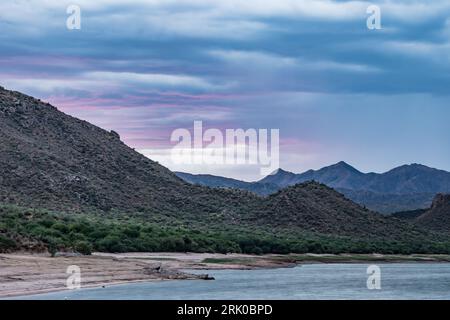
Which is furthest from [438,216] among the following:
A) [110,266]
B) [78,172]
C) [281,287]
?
[281,287]

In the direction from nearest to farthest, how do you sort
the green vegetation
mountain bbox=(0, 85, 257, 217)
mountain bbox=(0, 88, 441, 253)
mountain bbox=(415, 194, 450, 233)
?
the green vegetation < mountain bbox=(0, 88, 441, 253) < mountain bbox=(0, 85, 257, 217) < mountain bbox=(415, 194, 450, 233)

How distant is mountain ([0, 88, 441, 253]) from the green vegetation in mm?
196

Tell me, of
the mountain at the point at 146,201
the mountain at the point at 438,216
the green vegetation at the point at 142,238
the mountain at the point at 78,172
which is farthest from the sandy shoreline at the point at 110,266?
the mountain at the point at 438,216

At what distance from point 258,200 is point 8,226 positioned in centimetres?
5330

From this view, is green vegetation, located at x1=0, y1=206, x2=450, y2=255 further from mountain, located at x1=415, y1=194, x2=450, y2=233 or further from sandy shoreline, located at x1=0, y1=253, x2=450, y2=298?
mountain, located at x1=415, y1=194, x2=450, y2=233

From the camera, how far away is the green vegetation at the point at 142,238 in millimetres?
62844

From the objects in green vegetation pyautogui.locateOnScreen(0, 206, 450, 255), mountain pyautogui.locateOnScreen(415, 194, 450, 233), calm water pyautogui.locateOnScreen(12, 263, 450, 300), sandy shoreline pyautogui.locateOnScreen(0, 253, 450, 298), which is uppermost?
mountain pyautogui.locateOnScreen(415, 194, 450, 233)

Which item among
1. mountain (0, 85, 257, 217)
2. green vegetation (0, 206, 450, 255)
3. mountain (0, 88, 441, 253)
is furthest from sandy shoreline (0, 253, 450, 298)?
mountain (0, 85, 257, 217)

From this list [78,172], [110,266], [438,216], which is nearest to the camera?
[110,266]

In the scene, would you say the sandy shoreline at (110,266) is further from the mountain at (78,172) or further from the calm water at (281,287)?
the mountain at (78,172)

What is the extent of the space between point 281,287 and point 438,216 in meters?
96.0

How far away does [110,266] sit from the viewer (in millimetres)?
56156

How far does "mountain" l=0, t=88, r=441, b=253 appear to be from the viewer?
8525 centimetres

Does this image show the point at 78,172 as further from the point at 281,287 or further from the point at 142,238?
the point at 281,287
